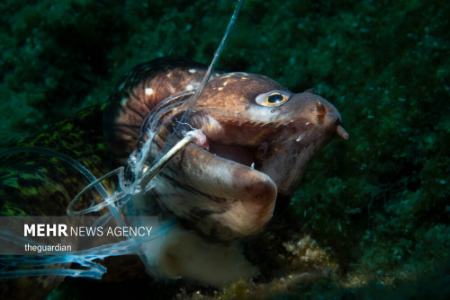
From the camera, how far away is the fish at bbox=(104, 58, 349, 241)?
88.8 inches

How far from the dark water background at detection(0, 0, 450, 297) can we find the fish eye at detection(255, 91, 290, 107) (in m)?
0.94

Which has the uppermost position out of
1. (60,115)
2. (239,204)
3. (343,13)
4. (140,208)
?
(343,13)

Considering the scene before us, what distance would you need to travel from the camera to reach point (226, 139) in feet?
8.39

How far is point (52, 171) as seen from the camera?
2891mm

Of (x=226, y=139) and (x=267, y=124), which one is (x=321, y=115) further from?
(x=226, y=139)

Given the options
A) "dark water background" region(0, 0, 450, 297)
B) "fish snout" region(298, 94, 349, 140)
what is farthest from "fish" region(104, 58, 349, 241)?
"dark water background" region(0, 0, 450, 297)

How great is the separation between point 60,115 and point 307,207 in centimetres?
303

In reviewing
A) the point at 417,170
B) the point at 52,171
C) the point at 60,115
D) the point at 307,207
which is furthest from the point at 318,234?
the point at 60,115

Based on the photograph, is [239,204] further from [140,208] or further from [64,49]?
[64,49]

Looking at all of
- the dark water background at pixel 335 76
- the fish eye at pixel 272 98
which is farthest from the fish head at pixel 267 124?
the dark water background at pixel 335 76

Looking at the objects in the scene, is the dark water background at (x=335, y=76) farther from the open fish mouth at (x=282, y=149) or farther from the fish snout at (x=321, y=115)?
the fish snout at (x=321, y=115)

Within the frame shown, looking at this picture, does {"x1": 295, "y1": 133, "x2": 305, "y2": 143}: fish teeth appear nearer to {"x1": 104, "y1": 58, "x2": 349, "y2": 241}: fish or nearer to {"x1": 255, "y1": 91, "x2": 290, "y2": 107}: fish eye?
{"x1": 104, "y1": 58, "x2": 349, "y2": 241}: fish

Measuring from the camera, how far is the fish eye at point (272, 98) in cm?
242

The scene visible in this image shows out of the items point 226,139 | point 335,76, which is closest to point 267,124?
point 226,139
